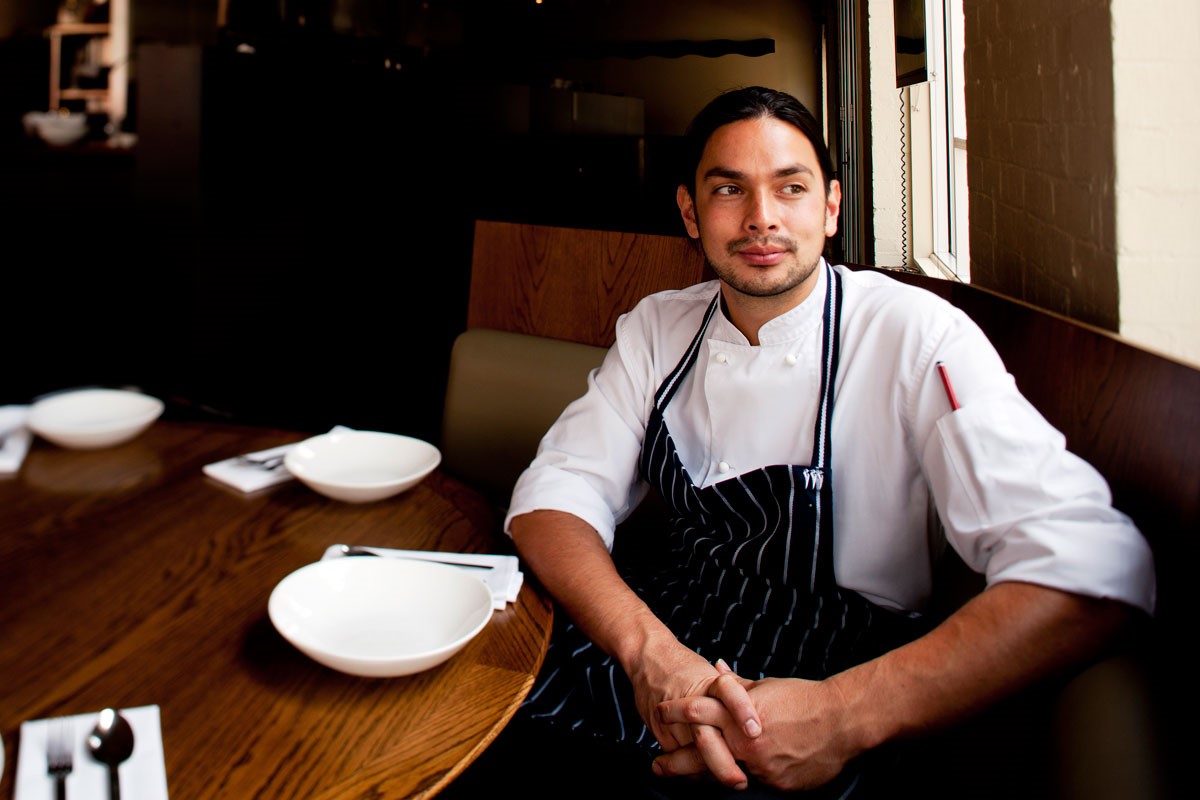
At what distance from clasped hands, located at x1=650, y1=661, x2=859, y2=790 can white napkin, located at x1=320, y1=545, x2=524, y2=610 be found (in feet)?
0.79

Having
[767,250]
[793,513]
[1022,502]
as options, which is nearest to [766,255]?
[767,250]

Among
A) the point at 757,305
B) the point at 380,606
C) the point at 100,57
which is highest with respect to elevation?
the point at 100,57

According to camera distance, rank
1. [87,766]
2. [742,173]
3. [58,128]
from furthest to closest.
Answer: [58,128], [742,173], [87,766]

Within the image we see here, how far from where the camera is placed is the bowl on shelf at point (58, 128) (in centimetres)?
388

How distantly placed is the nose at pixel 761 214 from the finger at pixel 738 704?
63 cm

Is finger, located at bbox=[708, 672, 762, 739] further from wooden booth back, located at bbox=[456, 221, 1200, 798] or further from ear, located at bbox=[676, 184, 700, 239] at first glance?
ear, located at bbox=[676, 184, 700, 239]

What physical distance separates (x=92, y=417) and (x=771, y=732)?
4.00 ft

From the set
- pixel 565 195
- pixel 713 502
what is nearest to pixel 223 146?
pixel 565 195

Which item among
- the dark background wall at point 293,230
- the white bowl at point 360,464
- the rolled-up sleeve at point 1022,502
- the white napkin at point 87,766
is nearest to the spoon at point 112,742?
the white napkin at point 87,766

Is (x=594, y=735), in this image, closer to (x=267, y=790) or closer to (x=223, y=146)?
(x=267, y=790)

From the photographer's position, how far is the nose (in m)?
1.25

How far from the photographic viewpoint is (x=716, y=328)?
1.38 meters

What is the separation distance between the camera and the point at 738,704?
96 centimetres

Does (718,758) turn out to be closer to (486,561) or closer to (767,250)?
(486,561)
